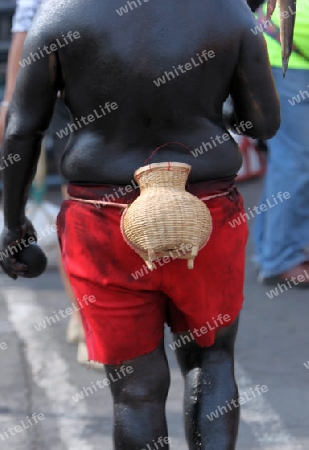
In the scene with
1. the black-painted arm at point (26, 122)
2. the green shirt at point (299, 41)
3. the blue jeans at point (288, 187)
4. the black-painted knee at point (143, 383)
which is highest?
the black-painted arm at point (26, 122)

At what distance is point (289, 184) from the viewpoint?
17.2 ft

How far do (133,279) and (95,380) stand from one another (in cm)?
159

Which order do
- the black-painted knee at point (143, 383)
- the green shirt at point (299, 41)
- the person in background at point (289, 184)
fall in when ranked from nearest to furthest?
the black-painted knee at point (143, 383) < the green shirt at point (299, 41) < the person in background at point (289, 184)

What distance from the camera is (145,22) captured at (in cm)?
257

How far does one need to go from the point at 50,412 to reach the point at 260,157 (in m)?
4.51

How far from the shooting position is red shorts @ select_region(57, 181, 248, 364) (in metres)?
2.69

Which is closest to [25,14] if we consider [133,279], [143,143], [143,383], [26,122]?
[26,122]

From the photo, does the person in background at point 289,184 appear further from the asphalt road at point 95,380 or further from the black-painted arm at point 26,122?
the black-painted arm at point 26,122

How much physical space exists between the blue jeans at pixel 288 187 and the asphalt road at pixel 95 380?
0.66ft

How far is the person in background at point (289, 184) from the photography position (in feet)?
16.4

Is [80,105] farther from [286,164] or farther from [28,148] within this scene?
[286,164]

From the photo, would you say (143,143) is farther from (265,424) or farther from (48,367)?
(48,367)

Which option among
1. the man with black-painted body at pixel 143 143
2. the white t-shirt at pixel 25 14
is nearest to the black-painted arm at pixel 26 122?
the man with black-painted body at pixel 143 143

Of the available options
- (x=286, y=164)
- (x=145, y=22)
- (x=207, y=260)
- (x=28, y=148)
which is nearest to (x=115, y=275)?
(x=207, y=260)
